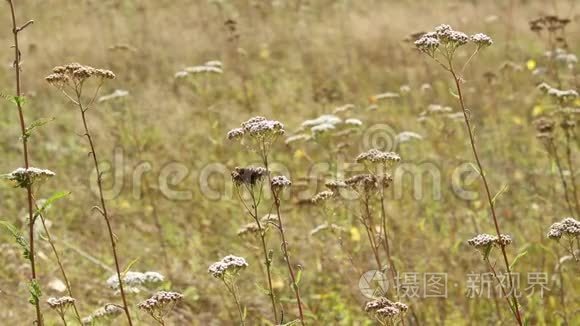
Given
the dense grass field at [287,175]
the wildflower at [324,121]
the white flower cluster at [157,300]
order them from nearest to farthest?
the white flower cluster at [157,300] → the dense grass field at [287,175] → the wildflower at [324,121]

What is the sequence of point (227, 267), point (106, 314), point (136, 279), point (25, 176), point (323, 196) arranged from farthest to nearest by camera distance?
point (136, 279)
point (323, 196)
point (106, 314)
point (227, 267)
point (25, 176)

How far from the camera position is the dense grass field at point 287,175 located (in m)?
5.31

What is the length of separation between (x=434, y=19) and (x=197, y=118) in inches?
337

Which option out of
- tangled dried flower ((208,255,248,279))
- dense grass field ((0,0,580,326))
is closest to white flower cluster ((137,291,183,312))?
dense grass field ((0,0,580,326))

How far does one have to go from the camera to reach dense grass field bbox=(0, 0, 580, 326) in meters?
5.31

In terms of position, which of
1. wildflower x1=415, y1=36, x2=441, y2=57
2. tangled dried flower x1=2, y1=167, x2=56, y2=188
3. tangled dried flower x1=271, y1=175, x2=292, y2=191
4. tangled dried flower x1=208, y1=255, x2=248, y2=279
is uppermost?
wildflower x1=415, y1=36, x2=441, y2=57

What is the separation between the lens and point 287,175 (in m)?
9.45

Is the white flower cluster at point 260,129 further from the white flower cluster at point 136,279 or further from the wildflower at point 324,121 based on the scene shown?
the wildflower at point 324,121

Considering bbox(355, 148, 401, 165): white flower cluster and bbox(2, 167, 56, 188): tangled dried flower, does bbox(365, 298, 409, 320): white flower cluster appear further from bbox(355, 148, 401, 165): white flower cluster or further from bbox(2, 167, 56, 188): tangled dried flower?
bbox(2, 167, 56, 188): tangled dried flower

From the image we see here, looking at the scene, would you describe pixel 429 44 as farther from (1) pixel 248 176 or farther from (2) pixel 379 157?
(1) pixel 248 176

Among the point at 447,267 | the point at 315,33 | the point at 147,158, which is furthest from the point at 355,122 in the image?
the point at 315,33

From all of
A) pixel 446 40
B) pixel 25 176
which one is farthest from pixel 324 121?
pixel 25 176

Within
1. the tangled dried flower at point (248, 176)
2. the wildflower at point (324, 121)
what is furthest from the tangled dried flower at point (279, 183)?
the wildflower at point (324, 121)

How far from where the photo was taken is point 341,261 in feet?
24.4
